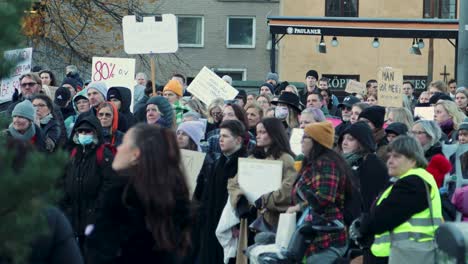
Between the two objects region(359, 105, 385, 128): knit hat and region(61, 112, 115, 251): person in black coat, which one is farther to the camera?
region(359, 105, 385, 128): knit hat

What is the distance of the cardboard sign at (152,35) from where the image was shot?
1523 centimetres

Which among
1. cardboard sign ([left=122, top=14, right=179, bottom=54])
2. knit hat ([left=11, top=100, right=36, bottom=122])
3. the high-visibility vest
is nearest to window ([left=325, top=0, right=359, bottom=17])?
cardboard sign ([left=122, top=14, right=179, bottom=54])

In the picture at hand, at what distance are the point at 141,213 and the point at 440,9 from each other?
39766 millimetres

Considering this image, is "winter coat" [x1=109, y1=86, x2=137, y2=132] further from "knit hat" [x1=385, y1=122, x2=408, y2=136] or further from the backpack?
"knit hat" [x1=385, y1=122, x2=408, y2=136]

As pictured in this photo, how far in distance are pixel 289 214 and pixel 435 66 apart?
3562 cm

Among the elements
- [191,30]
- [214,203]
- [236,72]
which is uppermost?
[191,30]

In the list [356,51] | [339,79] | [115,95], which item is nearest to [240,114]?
[115,95]

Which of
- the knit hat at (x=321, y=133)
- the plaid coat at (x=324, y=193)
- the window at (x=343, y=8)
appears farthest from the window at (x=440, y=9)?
the plaid coat at (x=324, y=193)

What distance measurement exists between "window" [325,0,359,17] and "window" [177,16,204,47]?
5162 mm

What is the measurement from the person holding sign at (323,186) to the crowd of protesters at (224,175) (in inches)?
0.4

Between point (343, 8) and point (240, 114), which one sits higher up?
point (343, 8)

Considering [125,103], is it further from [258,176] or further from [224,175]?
[258,176]

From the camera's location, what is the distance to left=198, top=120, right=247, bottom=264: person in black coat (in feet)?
32.7

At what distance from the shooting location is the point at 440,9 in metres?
44.1
